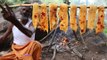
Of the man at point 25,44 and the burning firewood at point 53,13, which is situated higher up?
the burning firewood at point 53,13

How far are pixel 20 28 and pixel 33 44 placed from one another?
1.33 feet

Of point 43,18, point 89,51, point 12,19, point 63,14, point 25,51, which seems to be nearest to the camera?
point 12,19

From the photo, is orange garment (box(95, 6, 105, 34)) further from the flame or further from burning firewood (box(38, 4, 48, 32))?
the flame

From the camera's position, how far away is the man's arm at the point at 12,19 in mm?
4547

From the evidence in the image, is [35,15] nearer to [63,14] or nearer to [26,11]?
[26,11]

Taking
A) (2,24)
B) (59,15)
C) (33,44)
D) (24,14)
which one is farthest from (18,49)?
(2,24)

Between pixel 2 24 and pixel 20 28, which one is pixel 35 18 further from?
pixel 2 24

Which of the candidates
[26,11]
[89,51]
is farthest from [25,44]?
[89,51]

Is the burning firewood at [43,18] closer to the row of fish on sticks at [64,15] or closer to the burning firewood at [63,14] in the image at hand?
the row of fish on sticks at [64,15]

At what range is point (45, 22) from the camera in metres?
5.46

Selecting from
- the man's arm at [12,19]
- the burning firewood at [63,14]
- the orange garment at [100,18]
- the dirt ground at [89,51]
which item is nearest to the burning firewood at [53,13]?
the burning firewood at [63,14]

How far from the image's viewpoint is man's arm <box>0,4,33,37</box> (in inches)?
179

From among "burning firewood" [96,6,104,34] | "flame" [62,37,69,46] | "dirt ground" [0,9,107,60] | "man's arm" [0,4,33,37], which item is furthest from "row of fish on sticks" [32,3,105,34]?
"flame" [62,37,69,46]

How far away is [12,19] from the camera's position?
464 centimetres
